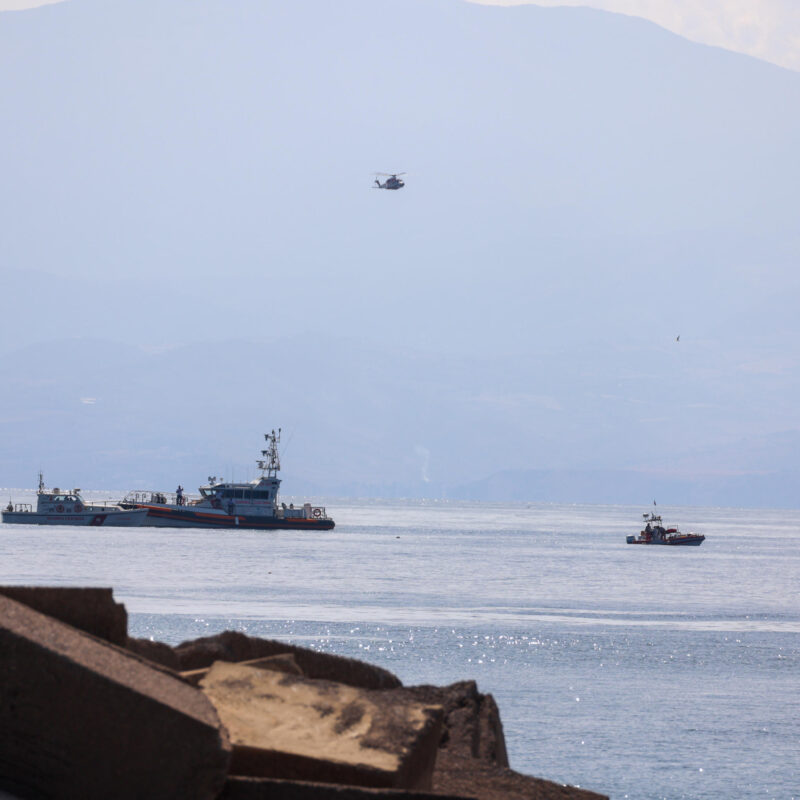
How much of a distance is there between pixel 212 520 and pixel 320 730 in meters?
113

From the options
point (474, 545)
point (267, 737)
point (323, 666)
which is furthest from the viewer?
point (474, 545)

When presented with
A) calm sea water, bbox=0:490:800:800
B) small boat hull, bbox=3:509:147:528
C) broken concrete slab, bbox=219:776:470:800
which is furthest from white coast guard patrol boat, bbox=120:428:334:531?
broken concrete slab, bbox=219:776:470:800

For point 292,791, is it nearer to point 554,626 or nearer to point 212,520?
point 554,626

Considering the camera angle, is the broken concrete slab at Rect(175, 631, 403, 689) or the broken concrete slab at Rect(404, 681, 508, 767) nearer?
the broken concrete slab at Rect(175, 631, 403, 689)

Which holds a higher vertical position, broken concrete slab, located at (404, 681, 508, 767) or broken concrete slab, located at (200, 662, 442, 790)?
broken concrete slab, located at (200, 662, 442, 790)

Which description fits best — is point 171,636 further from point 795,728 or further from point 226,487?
point 226,487

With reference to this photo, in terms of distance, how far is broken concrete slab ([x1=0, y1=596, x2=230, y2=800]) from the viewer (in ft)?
15.2

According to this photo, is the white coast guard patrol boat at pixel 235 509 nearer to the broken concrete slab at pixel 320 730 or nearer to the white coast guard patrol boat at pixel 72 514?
the white coast guard patrol boat at pixel 72 514

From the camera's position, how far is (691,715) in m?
28.2

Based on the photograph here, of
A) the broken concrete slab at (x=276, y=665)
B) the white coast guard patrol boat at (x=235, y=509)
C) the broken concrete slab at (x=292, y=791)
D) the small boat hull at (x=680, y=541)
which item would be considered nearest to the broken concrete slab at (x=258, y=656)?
the broken concrete slab at (x=276, y=665)

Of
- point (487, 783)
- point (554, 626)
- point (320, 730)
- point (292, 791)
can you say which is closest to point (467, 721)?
point (487, 783)

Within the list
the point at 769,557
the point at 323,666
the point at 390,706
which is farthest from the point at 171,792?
the point at 769,557

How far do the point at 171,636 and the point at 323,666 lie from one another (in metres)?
32.2

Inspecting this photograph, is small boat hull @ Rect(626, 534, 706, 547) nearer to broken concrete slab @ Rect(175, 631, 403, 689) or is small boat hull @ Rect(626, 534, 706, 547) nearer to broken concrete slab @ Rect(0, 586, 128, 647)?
broken concrete slab @ Rect(175, 631, 403, 689)
